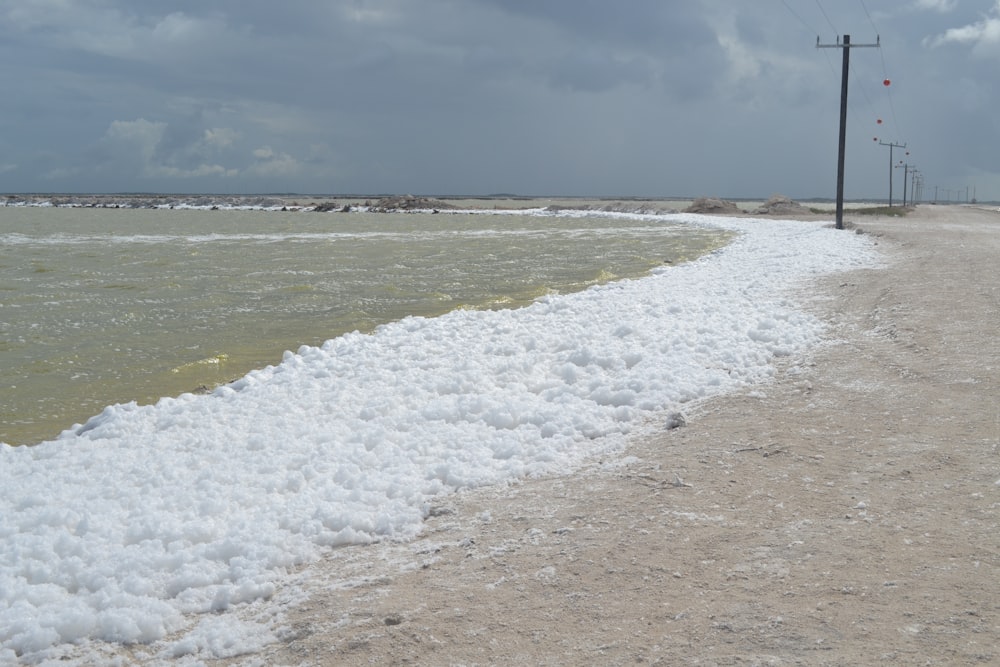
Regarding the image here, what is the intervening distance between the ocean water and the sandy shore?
14.6ft

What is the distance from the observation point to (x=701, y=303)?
11492mm

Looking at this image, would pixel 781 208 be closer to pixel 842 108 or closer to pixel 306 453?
pixel 842 108

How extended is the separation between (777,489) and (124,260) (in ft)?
73.5

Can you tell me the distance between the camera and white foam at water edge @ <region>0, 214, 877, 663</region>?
4.02 meters

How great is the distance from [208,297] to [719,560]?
13272 mm

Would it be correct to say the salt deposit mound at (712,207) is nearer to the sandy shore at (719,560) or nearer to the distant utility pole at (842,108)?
the distant utility pole at (842,108)

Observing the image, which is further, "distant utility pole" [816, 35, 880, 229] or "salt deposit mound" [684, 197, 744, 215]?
"salt deposit mound" [684, 197, 744, 215]

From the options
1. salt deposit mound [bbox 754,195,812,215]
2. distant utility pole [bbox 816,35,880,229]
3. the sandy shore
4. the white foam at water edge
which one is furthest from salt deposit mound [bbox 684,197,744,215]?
the sandy shore

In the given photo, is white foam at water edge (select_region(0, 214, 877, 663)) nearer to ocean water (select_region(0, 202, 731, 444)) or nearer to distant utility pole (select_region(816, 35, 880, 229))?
ocean water (select_region(0, 202, 731, 444))

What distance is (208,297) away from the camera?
15.5 metres

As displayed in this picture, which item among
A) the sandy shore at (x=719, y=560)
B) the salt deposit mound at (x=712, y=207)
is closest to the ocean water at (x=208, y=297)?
the sandy shore at (x=719, y=560)

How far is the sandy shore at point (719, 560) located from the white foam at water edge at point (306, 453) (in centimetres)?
37

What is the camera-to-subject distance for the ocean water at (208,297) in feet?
29.1

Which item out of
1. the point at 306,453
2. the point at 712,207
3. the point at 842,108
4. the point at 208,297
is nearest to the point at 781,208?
the point at 712,207
